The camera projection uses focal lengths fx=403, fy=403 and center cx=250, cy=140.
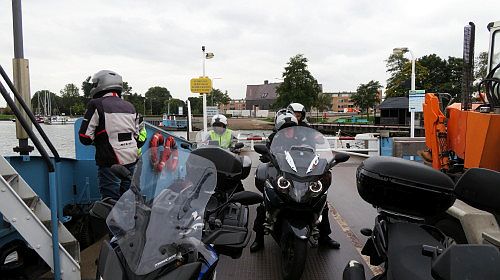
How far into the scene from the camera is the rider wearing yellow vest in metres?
6.08

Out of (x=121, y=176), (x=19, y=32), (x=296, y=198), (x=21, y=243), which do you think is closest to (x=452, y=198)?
(x=296, y=198)

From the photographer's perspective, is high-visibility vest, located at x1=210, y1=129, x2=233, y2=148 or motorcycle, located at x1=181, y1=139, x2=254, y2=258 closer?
motorcycle, located at x1=181, y1=139, x2=254, y2=258

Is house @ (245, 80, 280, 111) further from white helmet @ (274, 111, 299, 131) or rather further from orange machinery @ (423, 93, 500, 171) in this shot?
white helmet @ (274, 111, 299, 131)

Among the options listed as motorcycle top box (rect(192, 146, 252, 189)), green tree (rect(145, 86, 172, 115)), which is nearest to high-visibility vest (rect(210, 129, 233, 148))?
motorcycle top box (rect(192, 146, 252, 189))

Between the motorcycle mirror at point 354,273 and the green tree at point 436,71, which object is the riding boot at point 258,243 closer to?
the motorcycle mirror at point 354,273

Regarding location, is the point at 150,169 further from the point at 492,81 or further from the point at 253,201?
the point at 492,81

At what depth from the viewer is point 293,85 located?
165ft

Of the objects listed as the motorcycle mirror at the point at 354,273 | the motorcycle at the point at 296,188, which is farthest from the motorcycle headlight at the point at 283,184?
the motorcycle mirror at the point at 354,273

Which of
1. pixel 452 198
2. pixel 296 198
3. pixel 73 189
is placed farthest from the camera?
pixel 73 189

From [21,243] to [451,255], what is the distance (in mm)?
3981

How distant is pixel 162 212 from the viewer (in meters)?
1.99

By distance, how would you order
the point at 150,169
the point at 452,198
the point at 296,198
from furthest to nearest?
the point at 296,198
the point at 452,198
the point at 150,169

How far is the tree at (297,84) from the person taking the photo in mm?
49969

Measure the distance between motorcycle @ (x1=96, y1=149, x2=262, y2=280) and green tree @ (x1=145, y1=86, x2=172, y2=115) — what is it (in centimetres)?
7781
